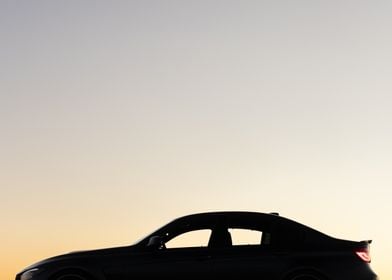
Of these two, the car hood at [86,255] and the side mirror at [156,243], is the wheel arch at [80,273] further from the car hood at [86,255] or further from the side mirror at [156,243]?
the side mirror at [156,243]

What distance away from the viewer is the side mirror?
12938mm

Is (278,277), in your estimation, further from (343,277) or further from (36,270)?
(36,270)

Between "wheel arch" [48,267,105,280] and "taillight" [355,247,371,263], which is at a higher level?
"taillight" [355,247,371,263]

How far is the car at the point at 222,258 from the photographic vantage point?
1291 centimetres

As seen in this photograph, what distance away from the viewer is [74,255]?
1324 centimetres

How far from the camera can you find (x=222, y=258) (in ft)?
42.7

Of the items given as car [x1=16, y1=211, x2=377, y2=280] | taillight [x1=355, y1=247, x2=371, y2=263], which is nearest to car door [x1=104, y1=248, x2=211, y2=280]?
car [x1=16, y1=211, x2=377, y2=280]

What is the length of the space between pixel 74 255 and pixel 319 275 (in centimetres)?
389

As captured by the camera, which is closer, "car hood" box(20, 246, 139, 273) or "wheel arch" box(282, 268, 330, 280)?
"wheel arch" box(282, 268, 330, 280)

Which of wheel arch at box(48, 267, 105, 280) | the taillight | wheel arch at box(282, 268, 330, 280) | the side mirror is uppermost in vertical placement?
the side mirror

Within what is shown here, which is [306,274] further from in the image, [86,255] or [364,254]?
[86,255]

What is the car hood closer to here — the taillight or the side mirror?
the side mirror

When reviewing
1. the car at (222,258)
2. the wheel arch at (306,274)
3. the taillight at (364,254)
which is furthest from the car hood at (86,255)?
the taillight at (364,254)

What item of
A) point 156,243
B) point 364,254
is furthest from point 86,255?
point 364,254
